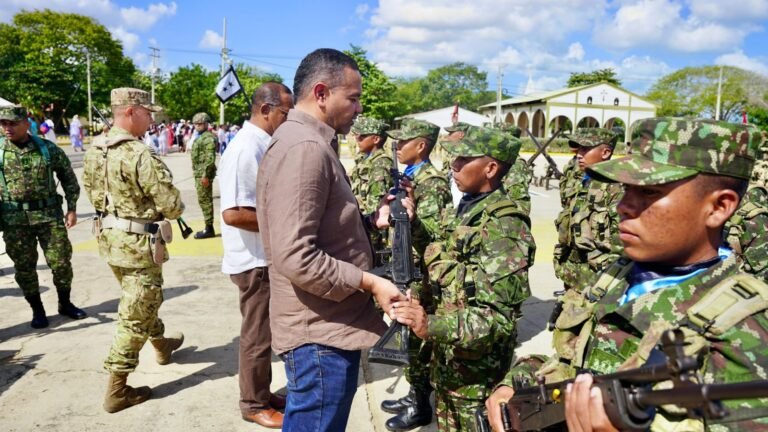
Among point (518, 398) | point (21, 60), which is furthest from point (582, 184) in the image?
point (21, 60)

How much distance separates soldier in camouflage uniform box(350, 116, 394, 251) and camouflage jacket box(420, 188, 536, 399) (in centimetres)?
222

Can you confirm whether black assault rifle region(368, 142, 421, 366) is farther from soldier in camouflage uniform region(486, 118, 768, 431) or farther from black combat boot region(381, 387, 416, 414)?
black combat boot region(381, 387, 416, 414)

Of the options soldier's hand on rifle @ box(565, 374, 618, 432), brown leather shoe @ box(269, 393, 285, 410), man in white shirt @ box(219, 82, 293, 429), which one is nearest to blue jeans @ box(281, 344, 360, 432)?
soldier's hand on rifle @ box(565, 374, 618, 432)

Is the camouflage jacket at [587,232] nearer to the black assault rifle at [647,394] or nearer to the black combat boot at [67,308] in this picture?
the black assault rifle at [647,394]

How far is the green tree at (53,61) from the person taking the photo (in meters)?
47.3

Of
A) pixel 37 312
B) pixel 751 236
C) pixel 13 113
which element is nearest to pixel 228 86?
pixel 13 113

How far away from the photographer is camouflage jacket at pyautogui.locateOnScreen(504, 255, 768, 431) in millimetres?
1232

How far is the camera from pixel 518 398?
1.55 m

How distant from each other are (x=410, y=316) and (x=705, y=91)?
6560 centimetres

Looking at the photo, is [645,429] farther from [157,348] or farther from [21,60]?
[21,60]

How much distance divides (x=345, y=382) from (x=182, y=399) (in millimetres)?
2171

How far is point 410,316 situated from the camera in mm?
2045

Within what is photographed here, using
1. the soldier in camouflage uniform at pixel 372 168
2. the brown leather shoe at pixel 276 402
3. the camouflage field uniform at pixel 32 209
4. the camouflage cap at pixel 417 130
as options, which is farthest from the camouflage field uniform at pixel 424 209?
the camouflage field uniform at pixel 32 209

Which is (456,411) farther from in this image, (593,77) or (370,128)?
(593,77)
